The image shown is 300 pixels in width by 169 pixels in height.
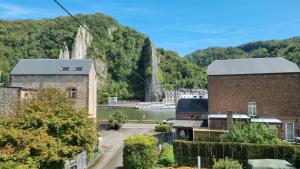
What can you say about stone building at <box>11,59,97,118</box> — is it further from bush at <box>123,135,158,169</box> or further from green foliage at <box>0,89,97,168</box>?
bush at <box>123,135,158,169</box>

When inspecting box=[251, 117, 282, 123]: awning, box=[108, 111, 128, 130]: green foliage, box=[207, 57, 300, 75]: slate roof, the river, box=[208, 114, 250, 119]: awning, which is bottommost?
the river

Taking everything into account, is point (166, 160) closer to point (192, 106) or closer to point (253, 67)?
point (192, 106)

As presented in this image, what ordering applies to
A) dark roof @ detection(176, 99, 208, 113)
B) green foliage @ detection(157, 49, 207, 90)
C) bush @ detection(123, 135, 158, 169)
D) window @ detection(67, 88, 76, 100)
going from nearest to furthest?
bush @ detection(123, 135, 158, 169)
window @ detection(67, 88, 76, 100)
dark roof @ detection(176, 99, 208, 113)
green foliage @ detection(157, 49, 207, 90)

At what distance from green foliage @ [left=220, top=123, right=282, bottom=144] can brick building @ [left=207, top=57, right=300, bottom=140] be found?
9.61m

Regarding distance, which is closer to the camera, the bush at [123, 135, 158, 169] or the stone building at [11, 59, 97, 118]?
the bush at [123, 135, 158, 169]

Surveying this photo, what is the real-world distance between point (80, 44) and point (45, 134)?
475ft

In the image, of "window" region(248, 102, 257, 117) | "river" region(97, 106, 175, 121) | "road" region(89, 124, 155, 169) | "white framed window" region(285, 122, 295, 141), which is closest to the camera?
"road" region(89, 124, 155, 169)

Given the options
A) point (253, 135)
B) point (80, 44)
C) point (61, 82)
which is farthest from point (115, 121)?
point (80, 44)

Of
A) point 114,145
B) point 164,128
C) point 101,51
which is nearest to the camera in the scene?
point 114,145

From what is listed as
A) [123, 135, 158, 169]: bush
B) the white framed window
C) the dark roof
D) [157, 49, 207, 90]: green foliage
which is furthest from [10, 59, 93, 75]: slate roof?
[157, 49, 207, 90]: green foliage

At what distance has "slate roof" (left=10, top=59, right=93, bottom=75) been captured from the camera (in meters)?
35.7

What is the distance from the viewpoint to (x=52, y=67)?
3656cm

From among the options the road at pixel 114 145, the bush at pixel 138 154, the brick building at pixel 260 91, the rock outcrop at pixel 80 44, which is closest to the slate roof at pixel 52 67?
the road at pixel 114 145

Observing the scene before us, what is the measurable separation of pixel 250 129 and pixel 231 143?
9.12 ft
